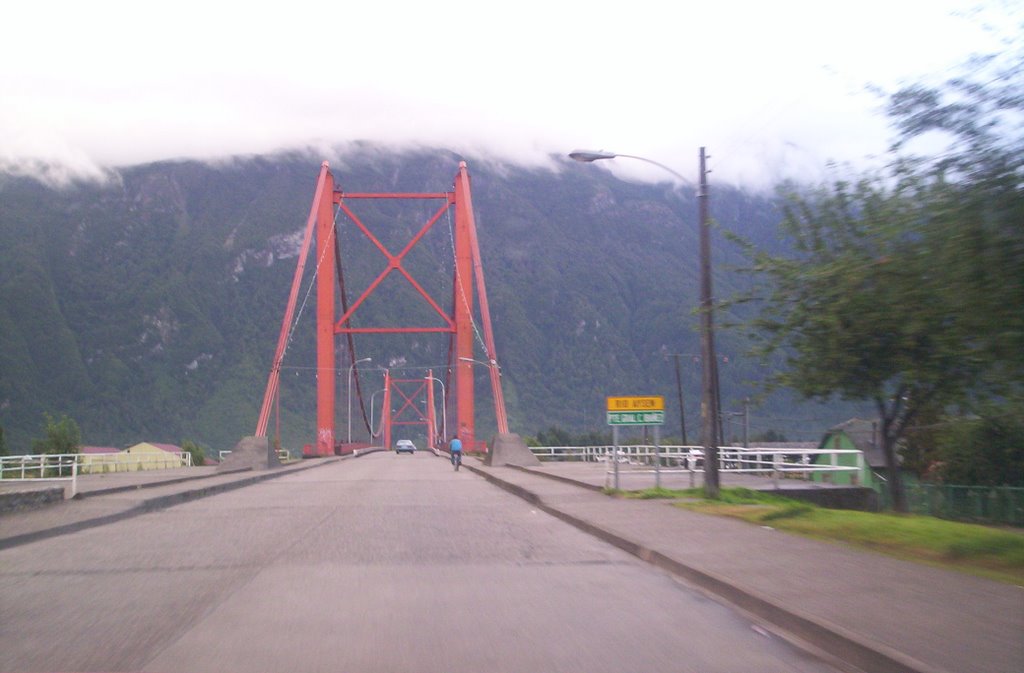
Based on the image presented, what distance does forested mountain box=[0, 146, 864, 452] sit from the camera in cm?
6575

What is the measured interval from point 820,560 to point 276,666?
6.09 meters

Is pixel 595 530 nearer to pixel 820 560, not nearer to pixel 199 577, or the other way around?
pixel 820 560

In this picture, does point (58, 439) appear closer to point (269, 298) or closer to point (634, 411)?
point (634, 411)

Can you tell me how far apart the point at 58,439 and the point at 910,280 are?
4385 cm

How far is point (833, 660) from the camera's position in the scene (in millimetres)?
6512

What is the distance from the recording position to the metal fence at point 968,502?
83.7ft

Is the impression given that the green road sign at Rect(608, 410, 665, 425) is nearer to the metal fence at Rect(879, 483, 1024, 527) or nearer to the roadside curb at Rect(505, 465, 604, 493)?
the roadside curb at Rect(505, 465, 604, 493)

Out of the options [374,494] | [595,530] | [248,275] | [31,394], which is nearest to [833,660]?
[595,530]

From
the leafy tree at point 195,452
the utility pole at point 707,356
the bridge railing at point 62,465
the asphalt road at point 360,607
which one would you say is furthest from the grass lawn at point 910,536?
the leafy tree at point 195,452

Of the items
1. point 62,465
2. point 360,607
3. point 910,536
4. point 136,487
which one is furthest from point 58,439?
point 910,536

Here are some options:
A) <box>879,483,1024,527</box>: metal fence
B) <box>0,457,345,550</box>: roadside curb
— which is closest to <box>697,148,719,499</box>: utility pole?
<box>879,483,1024,527</box>: metal fence

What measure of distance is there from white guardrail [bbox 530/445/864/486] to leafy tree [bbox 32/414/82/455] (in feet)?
71.6

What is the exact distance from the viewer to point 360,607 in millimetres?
8484

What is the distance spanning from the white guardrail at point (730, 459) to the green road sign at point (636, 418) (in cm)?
119
